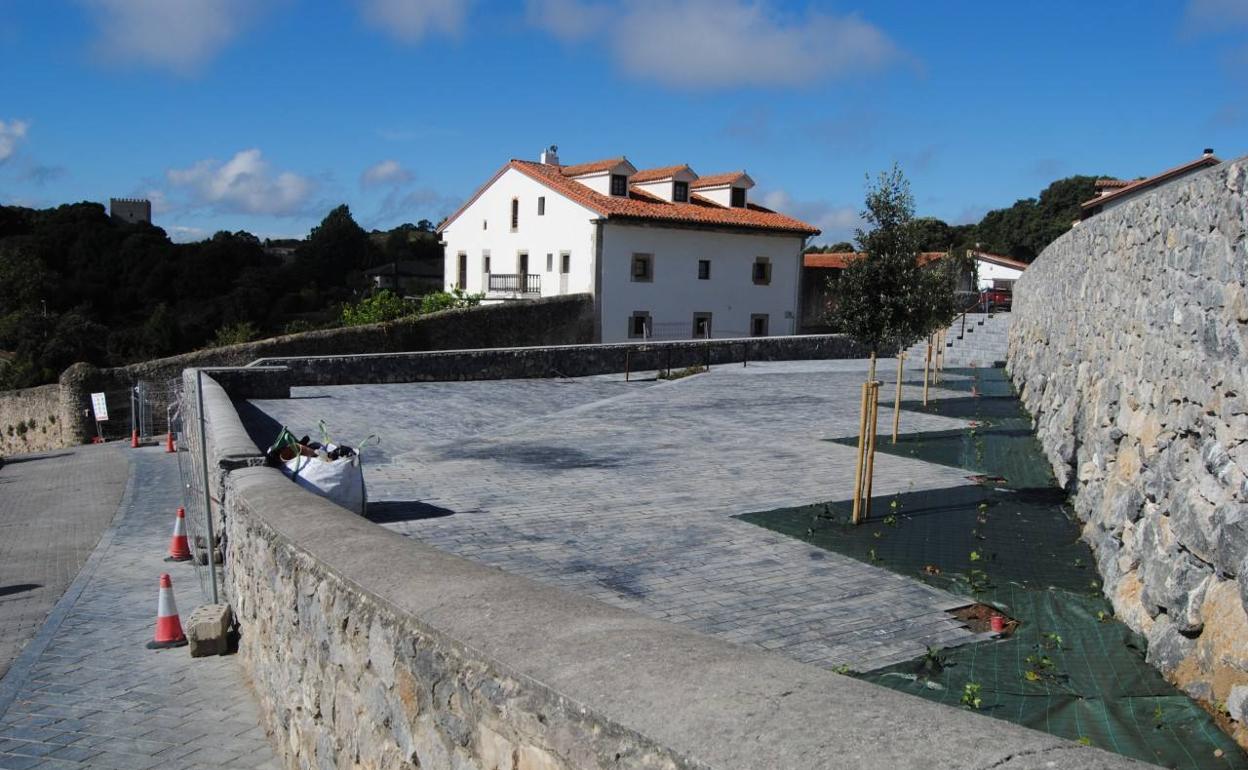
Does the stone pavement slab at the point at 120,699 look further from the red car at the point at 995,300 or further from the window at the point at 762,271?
the red car at the point at 995,300

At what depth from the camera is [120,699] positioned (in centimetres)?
591

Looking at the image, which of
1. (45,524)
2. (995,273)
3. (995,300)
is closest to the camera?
(45,524)

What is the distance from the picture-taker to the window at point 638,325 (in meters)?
37.1

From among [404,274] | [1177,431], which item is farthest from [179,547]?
[404,274]

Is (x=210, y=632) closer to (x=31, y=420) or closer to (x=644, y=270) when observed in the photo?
(x=31, y=420)

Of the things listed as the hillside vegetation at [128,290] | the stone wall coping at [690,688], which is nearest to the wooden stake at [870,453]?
the stone wall coping at [690,688]

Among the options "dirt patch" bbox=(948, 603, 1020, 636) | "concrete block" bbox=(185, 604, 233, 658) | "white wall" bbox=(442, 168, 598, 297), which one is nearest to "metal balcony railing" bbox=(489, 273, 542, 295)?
"white wall" bbox=(442, 168, 598, 297)

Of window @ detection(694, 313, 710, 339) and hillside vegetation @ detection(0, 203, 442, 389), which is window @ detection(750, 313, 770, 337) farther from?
hillside vegetation @ detection(0, 203, 442, 389)

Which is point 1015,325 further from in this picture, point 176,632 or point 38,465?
point 38,465

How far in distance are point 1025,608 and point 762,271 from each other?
1404 inches

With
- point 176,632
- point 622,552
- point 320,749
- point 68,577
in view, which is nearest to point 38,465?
point 68,577

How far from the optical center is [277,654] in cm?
470

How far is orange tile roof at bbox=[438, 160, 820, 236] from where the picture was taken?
120ft

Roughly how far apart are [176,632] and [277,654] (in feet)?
9.77
